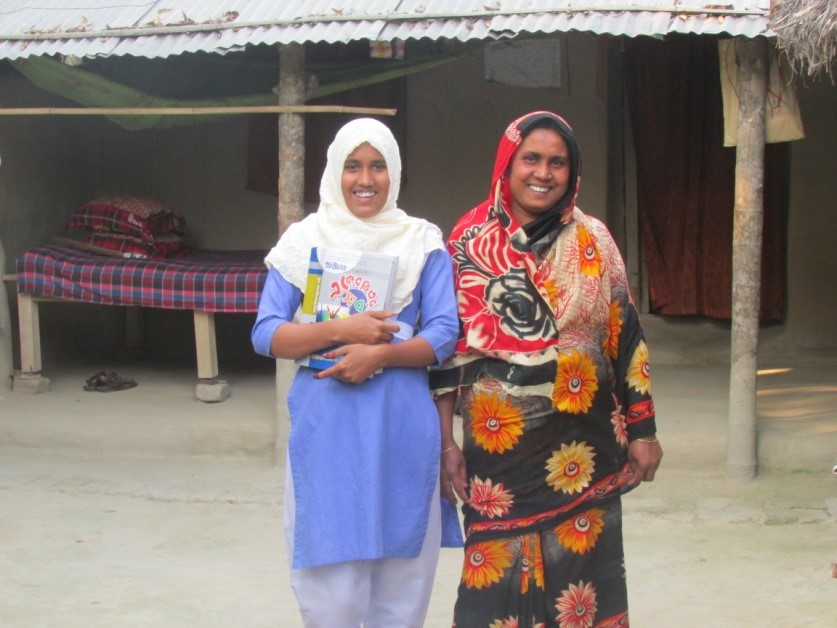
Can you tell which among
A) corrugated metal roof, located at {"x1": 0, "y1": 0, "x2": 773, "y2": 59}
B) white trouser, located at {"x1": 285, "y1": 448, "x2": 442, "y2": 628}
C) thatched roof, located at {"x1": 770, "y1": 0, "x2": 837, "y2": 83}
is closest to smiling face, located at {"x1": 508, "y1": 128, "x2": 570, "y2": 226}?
white trouser, located at {"x1": 285, "y1": 448, "x2": 442, "y2": 628}

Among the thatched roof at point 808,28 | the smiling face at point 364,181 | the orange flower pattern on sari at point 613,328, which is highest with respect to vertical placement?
the thatched roof at point 808,28

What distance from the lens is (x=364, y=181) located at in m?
2.87

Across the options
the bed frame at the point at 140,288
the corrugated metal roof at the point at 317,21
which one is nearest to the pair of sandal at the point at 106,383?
the bed frame at the point at 140,288

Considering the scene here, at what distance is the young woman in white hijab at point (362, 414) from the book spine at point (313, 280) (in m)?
0.02

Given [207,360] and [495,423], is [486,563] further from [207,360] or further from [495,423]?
[207,360]

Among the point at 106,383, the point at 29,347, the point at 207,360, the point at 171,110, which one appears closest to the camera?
the point at 171,110

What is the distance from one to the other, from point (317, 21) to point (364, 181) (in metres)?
2.93

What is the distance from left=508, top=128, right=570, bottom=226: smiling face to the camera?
2818mm

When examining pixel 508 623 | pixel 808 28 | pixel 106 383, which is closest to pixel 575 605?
pixel 508 623

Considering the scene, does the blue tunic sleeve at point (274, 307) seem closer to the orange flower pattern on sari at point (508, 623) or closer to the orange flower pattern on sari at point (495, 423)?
the orange flower pattern on sari at point (495, 423)

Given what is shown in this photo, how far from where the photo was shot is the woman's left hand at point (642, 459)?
2.96 meters

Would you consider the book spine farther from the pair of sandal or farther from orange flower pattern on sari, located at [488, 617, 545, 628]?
the pair of sandal

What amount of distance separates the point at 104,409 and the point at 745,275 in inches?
146

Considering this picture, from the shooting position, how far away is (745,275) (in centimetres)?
565
